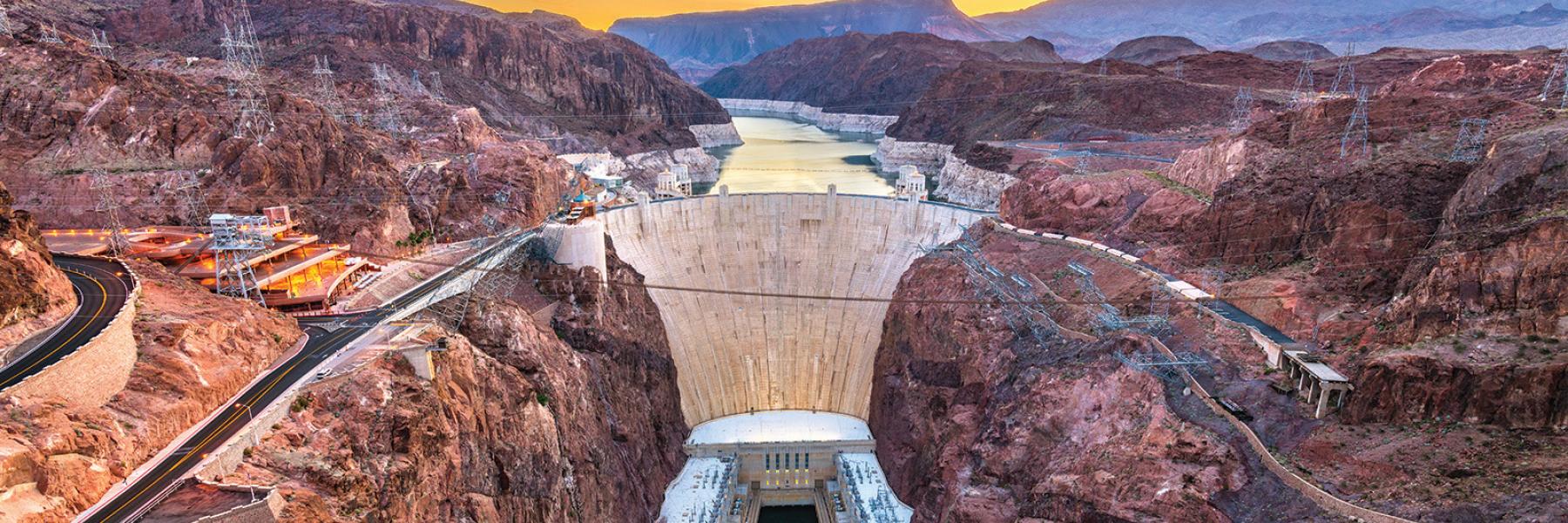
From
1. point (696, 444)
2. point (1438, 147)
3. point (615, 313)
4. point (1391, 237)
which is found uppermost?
point (1438, 147)

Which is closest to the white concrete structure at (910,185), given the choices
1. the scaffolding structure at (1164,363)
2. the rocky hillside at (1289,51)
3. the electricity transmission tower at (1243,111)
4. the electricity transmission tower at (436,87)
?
the scaffolding structure at (1164,363)

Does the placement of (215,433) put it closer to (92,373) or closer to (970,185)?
(92,373)

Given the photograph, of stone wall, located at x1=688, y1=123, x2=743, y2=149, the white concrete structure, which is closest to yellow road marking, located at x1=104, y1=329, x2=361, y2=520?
the white concrete structure

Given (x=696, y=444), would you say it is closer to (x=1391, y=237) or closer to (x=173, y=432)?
(x=173, y=432)

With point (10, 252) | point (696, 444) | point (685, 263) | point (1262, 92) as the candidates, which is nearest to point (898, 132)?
point (1262, 92)

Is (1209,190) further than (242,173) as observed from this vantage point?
Yes

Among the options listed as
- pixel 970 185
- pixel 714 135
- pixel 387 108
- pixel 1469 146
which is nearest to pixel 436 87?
pixel 387 108

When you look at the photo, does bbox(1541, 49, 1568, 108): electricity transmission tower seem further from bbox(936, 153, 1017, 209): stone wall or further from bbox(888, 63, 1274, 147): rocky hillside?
bbox(888, 63, 1274, 147): rocky hillside

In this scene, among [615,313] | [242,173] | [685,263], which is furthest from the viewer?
[685,263]

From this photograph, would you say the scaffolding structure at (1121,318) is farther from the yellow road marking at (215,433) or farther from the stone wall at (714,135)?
the stone wall at (714,135)
